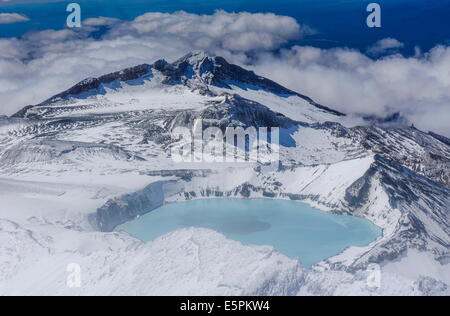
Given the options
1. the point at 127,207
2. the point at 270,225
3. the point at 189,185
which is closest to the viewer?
the point at 270,225

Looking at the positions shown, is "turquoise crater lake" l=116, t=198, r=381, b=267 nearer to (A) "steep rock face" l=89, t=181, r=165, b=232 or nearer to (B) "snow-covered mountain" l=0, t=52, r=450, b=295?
(A) "steep rock face" l=89, t=181, r=165, b=232

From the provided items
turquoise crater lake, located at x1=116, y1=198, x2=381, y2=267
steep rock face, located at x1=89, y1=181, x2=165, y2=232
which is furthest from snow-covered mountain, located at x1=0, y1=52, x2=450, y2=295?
turquoise crater lake, located at x1=116, y1=198, x2=381, y2=267

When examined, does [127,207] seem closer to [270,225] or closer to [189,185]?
[189,185]

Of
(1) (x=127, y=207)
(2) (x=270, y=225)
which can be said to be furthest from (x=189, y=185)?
(2) (x=270, y=225)
